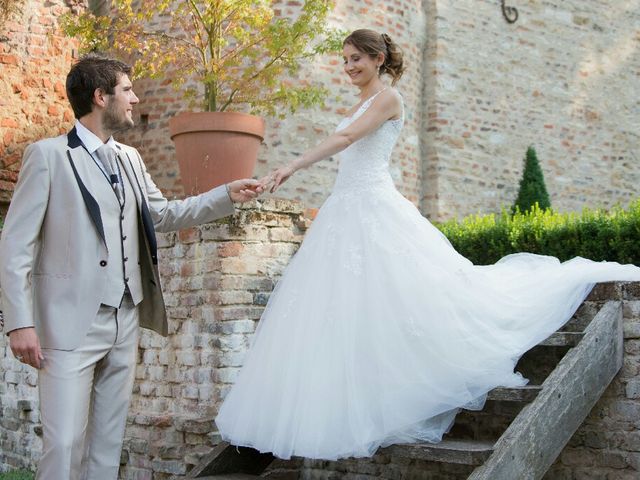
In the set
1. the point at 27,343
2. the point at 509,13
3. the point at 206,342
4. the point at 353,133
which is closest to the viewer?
the point at 27,343

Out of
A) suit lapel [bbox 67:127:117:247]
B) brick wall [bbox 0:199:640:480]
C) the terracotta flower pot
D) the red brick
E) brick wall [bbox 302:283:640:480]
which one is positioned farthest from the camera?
the red brick

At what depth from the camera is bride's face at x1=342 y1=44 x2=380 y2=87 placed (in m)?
4.33

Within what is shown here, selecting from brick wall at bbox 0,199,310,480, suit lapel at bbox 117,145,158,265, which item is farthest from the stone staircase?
suit lapel at bbox 117,145,158,265

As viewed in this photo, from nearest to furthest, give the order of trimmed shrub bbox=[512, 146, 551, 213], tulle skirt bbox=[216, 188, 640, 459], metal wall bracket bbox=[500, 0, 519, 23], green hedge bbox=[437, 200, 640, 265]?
tulle skirt bbox=[216, 188, 640, 459] → green hedge bbox=[437, 200, 640, 265] → trimmed shrub bbox=[512, 146, 551, 213] → metal wall bracket bbox=[500, 0, 519, 23]

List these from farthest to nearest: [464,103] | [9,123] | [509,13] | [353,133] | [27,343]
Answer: [509,13] → [464,103] → [9,123] → [353,133] → [27,343]

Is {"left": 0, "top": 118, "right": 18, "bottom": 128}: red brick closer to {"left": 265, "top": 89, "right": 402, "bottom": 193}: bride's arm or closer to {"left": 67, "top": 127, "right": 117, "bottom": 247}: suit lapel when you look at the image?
{"left": 265, "top": 89, "right": 402, "bottom": 193}: bride's arm

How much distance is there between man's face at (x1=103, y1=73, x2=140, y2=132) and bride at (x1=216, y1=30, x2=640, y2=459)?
2.59 ft

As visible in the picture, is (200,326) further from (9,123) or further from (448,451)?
(9,123)

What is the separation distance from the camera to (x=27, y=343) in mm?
3098

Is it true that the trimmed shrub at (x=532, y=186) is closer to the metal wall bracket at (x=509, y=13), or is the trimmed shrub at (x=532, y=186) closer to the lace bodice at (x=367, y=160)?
the metal wall bracket at (x=509, y=13)

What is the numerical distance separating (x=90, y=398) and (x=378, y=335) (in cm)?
122

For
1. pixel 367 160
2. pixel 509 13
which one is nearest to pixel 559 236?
pixel 367 160

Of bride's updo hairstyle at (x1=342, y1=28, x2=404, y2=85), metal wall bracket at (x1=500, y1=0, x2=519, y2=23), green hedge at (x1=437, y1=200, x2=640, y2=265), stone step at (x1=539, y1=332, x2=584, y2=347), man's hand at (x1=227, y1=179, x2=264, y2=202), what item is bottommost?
stone step at (x1=539, y1=332, x2=584, y2=347)

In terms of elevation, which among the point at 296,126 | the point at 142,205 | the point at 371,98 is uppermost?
the point at 296,126
